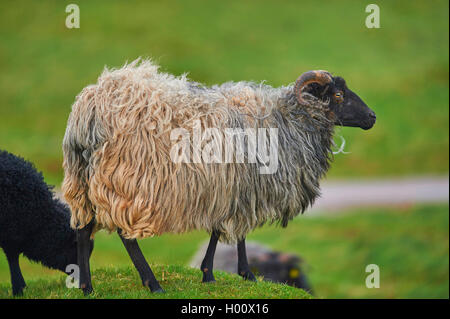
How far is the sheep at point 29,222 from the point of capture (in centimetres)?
790

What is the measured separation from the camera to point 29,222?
Result: 26.6 feet

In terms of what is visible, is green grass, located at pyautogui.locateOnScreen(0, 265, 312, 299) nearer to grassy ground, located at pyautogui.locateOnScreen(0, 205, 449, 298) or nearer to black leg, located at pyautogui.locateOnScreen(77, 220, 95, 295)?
black leg, located at pyautogui.locateOnScreen(77, 220, 95, 295)

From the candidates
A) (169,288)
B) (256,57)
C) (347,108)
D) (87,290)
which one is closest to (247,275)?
(169,288)

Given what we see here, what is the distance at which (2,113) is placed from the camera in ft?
108

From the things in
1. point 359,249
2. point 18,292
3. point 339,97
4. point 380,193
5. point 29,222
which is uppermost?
point 339,97

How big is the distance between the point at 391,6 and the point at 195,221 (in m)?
45.9

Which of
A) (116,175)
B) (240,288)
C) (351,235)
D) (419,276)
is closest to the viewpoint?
(116,175)

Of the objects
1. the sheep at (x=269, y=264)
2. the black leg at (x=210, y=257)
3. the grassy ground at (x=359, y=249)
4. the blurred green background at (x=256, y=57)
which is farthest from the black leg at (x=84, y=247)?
the blurred green background at (x=256, y=57)

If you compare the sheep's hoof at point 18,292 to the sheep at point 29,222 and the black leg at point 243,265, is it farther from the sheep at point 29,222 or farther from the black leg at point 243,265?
the black leg at point 243,265

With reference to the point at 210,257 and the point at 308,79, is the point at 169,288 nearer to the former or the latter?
the point at 210,257

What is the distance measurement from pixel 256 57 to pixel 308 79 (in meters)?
32.4

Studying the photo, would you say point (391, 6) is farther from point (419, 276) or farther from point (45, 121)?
point (419, 276)

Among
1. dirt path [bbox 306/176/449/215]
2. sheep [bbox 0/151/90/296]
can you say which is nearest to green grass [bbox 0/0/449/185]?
dirt path [bbox 306/176/449/215]

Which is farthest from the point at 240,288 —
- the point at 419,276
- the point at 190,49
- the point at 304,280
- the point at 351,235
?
the point at 190,49
